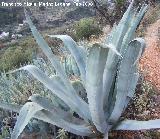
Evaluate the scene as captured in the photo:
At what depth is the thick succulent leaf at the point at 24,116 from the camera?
3260 millimetres

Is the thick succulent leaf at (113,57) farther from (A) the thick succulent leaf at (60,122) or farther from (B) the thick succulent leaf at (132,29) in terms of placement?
(A) the thick succulent leaf at (60,122)

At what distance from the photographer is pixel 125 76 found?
138 inches

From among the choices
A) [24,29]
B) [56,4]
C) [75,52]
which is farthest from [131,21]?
[56,4]

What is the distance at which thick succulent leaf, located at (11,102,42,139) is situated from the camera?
10.7 ft

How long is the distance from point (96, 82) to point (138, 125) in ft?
1.63

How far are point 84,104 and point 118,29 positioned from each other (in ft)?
2.22

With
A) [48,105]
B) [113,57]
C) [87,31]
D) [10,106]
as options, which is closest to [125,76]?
[113,57]

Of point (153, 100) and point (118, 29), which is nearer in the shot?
point (118, 29)

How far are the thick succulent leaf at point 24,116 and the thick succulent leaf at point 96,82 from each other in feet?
1.29

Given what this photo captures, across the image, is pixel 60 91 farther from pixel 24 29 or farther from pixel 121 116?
pixel 24 29

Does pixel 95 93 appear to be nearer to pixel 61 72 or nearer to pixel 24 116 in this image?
pixel 61 72

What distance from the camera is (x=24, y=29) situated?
1753 inches

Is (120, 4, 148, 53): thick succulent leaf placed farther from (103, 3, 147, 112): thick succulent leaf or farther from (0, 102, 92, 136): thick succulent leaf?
(0, 102, 92, 136): thick succulent leaf

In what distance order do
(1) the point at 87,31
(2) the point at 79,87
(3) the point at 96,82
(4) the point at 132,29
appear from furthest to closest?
(1) the point at 87,31 < (2) the point at 79,87 < (4) the point at 132,29 < (3) the point at 96,82
